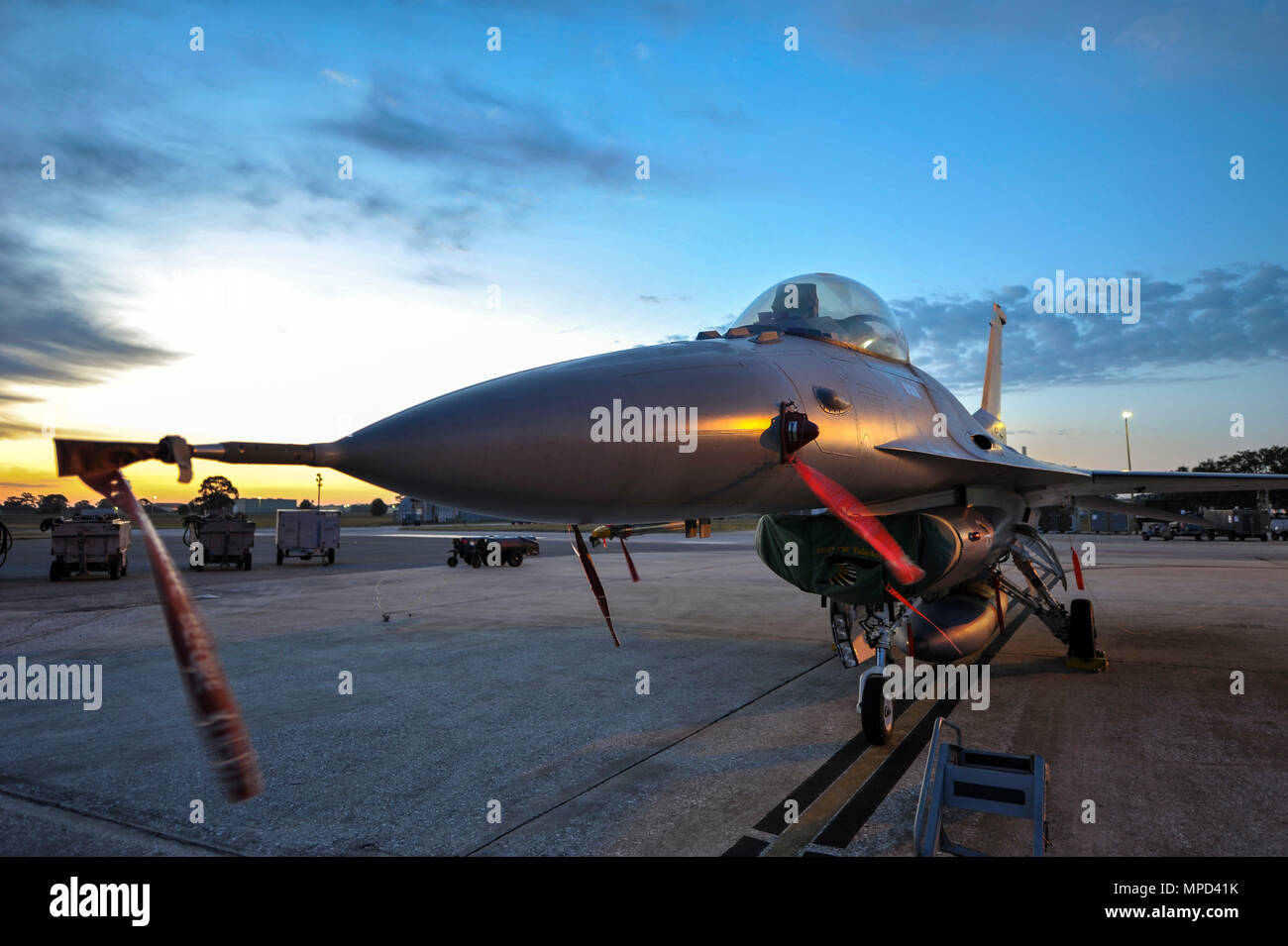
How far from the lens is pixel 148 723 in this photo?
589 cm

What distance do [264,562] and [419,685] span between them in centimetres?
2048

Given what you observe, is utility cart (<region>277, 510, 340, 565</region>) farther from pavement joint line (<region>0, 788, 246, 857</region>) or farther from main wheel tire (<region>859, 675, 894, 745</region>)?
main wheel tire (<region>859, 675, 894, 745</region>)

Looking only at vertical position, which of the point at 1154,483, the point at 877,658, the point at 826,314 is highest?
the point at 826,314

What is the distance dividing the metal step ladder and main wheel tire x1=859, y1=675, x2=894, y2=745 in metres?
1.46

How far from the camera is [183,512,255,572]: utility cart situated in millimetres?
20609

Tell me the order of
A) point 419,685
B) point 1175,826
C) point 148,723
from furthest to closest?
point 419,685
point 148,723
point 1175,826

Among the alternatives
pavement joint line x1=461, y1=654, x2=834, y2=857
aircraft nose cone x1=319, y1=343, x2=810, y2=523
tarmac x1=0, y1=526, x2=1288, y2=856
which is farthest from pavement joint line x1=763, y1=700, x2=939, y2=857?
aircraft nose cone x1=319, y1=343, x2=810, y2=523

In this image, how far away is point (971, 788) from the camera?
3.60 metres

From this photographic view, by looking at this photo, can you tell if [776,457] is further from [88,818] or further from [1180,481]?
[1180,481]

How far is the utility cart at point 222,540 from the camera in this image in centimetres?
2061

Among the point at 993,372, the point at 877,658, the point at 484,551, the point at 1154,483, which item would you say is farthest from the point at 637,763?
the point at 484,551

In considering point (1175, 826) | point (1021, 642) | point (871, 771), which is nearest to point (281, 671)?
point (871, 771)

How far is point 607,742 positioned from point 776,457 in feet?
9.91
